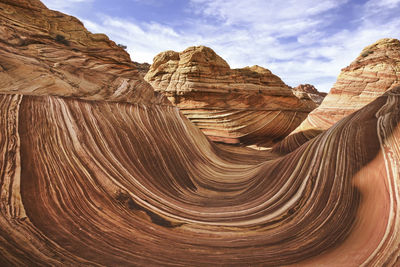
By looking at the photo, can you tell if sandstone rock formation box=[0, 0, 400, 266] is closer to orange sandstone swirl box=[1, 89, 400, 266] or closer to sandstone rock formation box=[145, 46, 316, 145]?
orange sandstone swirl box=[1, 89, 400, 266]

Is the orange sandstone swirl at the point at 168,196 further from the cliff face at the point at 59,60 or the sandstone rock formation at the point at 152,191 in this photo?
the cliff face at the point at 59,60

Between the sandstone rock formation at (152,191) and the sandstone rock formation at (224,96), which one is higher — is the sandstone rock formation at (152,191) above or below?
below

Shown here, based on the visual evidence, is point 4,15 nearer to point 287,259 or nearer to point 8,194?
point 8,194

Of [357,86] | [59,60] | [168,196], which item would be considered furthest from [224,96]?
[168,196]

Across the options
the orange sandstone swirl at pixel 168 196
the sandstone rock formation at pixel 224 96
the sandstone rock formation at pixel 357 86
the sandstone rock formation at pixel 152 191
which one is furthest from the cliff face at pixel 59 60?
the sandstone rock formation at pixel 357 86

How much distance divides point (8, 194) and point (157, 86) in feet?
15.3

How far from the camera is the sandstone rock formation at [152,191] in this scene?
0.87 m

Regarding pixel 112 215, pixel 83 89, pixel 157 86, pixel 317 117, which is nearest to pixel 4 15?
pixel 83 89

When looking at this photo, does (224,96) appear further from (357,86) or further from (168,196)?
(168,196)

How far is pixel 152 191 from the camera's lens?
1.49 m

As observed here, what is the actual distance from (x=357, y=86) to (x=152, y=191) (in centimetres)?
444

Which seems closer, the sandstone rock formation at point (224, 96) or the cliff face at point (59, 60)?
the cliff face at point (59, 60)

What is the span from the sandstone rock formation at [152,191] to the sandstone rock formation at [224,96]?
2823mm

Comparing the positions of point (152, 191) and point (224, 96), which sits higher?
point (224, 96)
